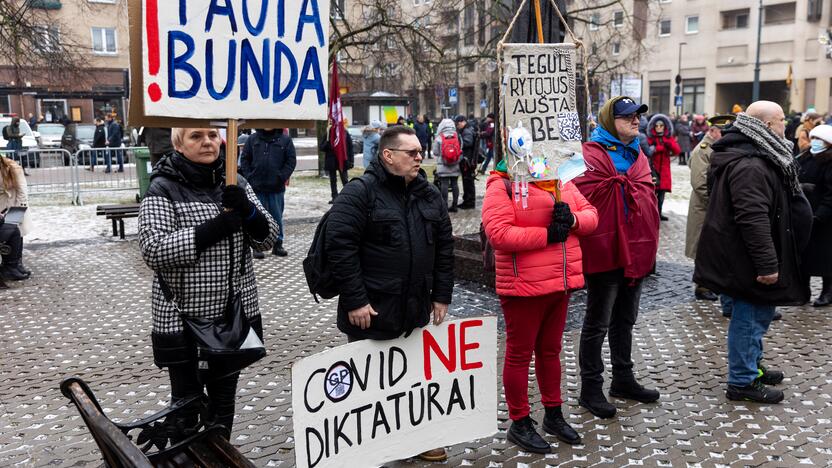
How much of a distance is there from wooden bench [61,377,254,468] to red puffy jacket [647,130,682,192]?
1011cm

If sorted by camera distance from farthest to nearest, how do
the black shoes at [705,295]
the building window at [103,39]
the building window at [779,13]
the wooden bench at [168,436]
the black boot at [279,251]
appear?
the building window at [779,13], the building window at [103,39], the black boot at [279,251], the black shoes at [705,295], the wooden bench at [168,436]

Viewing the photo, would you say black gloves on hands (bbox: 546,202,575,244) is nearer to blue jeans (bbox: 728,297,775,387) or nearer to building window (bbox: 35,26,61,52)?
blue jeans (bbox: 728,297,775,387)

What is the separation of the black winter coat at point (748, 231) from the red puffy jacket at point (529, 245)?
3.79ft

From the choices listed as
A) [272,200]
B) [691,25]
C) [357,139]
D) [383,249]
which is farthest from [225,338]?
[691,25]

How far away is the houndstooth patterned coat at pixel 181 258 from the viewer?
332cm

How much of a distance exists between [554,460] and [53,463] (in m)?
2.81

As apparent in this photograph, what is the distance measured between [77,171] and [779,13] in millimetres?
51703

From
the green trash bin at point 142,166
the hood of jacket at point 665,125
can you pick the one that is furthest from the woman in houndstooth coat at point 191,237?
the green trash bin at point 142,166

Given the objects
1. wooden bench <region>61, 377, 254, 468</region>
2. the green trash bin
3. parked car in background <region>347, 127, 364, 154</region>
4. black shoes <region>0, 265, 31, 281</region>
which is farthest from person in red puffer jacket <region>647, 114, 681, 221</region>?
parked car in background <region>347, 127, 364, 154</region>

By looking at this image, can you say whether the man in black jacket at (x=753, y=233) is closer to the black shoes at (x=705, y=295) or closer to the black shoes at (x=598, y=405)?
the black shoes at (x=598, y=405)

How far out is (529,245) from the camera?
4.10 meters

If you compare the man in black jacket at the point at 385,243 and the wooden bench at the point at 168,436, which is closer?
the wooden bench at the point at 168,436

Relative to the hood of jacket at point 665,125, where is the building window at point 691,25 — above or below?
above

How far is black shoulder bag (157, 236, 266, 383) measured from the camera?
3.38 m
